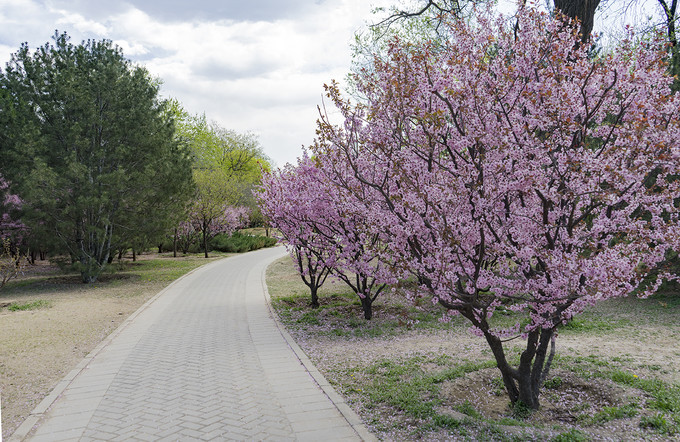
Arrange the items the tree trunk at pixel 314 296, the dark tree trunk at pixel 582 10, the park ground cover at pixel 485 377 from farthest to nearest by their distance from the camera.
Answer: the tree trunk at pixel 314 296 → the dark tree trunk at pixel 582 10 → the park ground cover at pixel 485 377

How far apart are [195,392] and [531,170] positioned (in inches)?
186

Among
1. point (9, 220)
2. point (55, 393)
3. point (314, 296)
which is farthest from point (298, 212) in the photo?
point (9, 220)

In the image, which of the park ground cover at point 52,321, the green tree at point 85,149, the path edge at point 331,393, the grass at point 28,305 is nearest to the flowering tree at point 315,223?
the path edge at point 331,393

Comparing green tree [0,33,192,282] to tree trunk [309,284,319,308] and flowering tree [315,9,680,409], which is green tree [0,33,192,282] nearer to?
tree trunk [309,284,319,308]

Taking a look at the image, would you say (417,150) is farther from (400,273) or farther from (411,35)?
(411,35)

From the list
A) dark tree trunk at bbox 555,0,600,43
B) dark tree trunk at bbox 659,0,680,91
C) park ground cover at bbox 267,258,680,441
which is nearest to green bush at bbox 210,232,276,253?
park ground cover at bbox 267,258,680,441

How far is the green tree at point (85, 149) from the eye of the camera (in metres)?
15.1

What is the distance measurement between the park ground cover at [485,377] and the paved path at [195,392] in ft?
1.56

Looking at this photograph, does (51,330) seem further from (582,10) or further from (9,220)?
(9,220)

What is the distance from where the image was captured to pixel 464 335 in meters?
8.62

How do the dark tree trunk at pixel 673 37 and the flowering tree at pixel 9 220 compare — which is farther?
the flowering tree at pixel 9 220

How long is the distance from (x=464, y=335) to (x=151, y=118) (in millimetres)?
15144

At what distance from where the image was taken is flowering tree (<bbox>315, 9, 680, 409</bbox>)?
386cm

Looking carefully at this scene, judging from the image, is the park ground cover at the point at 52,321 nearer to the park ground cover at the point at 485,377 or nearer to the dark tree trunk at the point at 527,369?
the park ground cover at the point at 485,377
